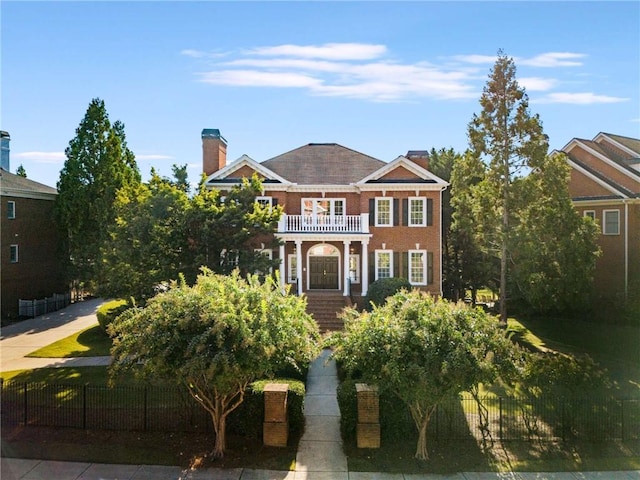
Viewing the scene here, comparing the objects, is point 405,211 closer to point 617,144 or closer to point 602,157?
point 602,157

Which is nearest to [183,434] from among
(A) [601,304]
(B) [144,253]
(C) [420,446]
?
(C) [420,446]

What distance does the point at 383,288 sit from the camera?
81.8ft

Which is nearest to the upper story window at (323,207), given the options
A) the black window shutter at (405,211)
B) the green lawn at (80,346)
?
the black window shutter at (405,211)

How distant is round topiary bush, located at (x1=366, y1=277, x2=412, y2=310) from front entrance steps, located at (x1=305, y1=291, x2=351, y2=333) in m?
1.42

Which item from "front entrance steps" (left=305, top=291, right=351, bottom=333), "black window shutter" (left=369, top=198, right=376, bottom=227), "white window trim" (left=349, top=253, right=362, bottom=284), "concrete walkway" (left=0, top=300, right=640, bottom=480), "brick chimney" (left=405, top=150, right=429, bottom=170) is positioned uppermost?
"brick chimney" (left=405, top=150, right=429, bottom=170)

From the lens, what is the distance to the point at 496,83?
77.7ft

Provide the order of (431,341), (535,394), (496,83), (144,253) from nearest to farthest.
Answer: (431,341), (535,394), (144,253), (496,83)

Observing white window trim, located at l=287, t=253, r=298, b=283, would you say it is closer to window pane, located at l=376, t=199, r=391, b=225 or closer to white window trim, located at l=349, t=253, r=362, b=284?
white window trim, located at l=349, t=253, r=362, b=284

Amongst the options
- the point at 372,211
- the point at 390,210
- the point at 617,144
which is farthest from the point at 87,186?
the point at 617,144

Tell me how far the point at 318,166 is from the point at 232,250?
417 inches

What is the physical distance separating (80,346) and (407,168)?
18.3 m

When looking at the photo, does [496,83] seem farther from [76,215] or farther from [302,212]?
[76,215]

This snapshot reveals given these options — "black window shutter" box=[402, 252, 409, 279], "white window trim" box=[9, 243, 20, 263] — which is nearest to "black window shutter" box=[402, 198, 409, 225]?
"black window shutter" box=[402, 252, 409, 279]

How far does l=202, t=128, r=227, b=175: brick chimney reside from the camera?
2891 centimetres
